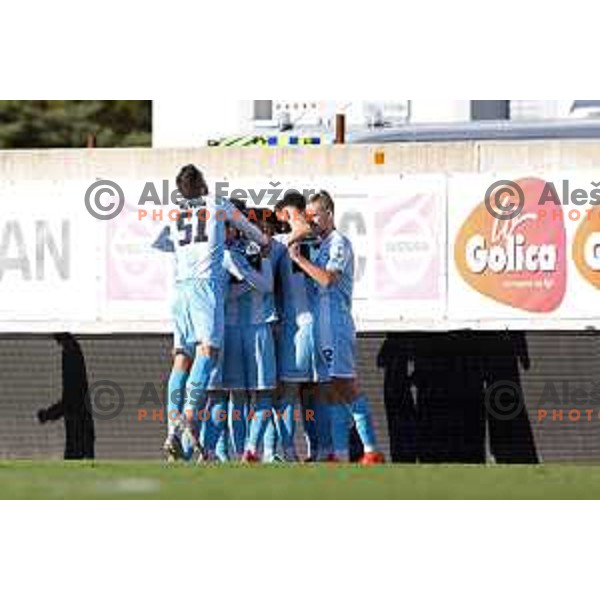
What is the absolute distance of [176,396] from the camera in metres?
20.0

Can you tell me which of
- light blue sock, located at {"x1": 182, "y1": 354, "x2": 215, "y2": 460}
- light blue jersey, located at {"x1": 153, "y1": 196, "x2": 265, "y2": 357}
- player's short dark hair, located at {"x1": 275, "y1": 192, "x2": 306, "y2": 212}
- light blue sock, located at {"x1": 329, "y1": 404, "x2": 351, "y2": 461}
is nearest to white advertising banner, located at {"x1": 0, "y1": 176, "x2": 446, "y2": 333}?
player's short dark hair, located at {"x1": 275, "y1": 192, "x2": 306, "y2": 212}

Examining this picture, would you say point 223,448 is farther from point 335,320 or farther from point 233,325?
point 335,320

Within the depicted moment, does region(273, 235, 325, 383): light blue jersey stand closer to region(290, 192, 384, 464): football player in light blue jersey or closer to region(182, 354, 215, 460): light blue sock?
region(290, 192, 384, 464): football player in light blue jersey

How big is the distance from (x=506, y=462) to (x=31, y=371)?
4414 millimetres

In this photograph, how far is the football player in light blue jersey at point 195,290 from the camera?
19422mm

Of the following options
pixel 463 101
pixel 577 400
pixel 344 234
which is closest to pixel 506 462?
pixel 577 400

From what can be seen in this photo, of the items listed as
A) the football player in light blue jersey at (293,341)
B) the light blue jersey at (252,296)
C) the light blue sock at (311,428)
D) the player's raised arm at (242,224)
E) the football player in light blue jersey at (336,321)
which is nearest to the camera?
the player's raised arm at (242,224)

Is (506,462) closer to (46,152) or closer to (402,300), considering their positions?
(402,300)

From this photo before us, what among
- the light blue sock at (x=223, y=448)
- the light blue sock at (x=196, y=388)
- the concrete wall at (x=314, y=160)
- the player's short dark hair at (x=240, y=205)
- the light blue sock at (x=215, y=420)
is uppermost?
the concrete wall at (x=314, y=160)

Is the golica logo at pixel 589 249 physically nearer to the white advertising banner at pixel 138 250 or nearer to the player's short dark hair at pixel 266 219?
the white advertising banner at pixel 138 250

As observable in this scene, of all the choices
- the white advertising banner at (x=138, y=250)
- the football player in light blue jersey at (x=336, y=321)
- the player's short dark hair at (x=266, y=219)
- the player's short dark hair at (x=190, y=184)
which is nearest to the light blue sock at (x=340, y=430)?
the football player in light blue jersey at (x=336, y=321)

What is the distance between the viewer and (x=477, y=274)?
20906 millimetres

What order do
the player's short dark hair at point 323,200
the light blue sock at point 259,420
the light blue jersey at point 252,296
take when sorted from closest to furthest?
the light blue sock at point 259,420
the light blue jersey at point 252,296
the player's short dark hair at point 323,200

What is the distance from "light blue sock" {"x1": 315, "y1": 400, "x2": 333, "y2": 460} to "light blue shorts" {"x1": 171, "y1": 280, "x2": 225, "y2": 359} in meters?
1.15
